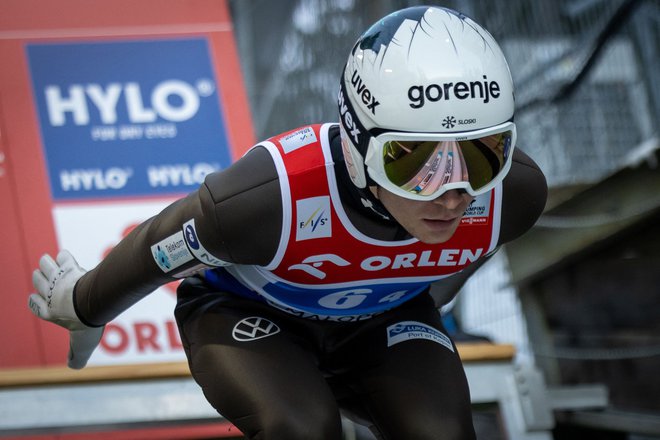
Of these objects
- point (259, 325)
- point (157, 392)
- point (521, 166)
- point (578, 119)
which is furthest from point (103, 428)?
point (578, 119)

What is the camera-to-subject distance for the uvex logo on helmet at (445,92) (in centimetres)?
227

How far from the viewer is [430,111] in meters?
2.26

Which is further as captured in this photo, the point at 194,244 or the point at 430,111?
the point at 194,244

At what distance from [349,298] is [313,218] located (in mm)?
319

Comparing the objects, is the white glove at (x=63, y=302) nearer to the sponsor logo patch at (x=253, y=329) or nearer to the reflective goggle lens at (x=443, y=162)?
the sponsor logo patch at (x=253, y=329)

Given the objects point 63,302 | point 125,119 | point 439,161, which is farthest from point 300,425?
point 125,119

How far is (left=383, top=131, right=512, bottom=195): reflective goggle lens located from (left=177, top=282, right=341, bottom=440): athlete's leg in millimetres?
512

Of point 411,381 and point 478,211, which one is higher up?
point 478,211

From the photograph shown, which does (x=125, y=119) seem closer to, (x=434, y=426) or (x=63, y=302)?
(x=63, y=302)

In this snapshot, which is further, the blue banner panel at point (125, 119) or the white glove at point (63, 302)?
the blue banner panel at point (125, 119)

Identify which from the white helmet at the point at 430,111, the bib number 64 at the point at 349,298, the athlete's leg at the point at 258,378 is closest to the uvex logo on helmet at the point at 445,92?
the white helmet at the point at 430,111

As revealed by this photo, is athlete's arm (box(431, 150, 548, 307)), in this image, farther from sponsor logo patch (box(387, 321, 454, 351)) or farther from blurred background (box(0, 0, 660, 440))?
blurred background (box(0, 0, 660, 440))

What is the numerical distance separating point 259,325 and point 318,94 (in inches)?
143

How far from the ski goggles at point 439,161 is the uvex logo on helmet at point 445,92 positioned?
→ 2.9 inches
